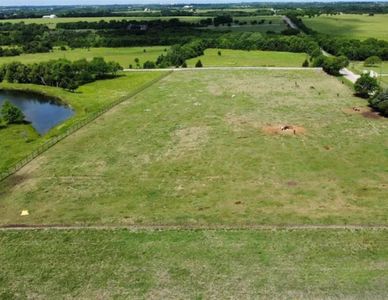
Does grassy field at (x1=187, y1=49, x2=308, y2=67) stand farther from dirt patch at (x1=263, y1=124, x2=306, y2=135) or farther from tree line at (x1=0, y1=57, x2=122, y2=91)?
dirt patch at (x1=263, y1=124, x2=306, y2=135)

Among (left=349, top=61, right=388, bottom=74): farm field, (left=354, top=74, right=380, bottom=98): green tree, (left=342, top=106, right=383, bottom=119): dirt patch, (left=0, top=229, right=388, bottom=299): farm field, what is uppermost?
(left=0, top=229, right=388, bottom=299): farm field

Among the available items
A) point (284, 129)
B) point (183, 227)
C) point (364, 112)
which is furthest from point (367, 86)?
point (183, 227)

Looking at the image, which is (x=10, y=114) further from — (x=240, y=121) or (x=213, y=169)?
(x=213, y=169)

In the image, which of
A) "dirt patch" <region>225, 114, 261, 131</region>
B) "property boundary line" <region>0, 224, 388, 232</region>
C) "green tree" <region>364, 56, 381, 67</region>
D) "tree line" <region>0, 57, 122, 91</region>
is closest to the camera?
"property boundary line" <region>0, 224, 388, 232</region>

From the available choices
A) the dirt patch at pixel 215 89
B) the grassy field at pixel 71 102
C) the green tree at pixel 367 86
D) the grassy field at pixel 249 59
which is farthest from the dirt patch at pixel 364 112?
the grassy field at pixel 249 59

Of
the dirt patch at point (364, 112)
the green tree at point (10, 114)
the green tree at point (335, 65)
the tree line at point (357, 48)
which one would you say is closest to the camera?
the dirt patch at point (364, 112)

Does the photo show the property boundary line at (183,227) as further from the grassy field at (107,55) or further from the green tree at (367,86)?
the grassy field at (107,55)

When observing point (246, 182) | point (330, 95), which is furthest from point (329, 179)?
point (330, 95)

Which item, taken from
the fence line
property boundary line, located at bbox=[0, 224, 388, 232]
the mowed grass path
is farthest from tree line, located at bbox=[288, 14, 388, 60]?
property boundary line, located at bbox=[0, 224, 388, 232]
